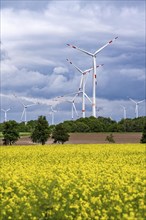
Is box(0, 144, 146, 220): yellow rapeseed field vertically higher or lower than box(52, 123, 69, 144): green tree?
lower

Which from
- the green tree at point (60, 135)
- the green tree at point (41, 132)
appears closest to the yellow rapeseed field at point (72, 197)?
the green tree at point (41, 132)

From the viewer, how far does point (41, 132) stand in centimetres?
8394

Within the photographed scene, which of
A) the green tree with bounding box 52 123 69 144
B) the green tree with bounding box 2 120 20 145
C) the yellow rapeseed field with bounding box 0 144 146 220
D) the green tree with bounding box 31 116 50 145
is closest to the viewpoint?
the yellow rapeseed field with bounding box 0 144 146 220

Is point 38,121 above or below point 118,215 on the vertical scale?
above

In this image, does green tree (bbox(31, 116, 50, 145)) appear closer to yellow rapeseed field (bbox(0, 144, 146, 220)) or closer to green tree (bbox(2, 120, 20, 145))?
green tree (bbox(2, 120, 20, 145))

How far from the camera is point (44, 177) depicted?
65.1 feet

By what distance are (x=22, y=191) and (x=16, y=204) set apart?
2149mm

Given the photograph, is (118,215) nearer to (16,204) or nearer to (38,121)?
(16,204)

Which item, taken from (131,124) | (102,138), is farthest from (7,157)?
(131,124)

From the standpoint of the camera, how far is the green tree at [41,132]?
83.7 metres

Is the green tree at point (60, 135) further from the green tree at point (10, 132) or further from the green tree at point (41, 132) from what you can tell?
the green tree at point (10, 132)

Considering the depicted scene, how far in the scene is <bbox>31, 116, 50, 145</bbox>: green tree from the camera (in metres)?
83.7

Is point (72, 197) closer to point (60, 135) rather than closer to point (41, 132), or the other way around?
point (41, 132)

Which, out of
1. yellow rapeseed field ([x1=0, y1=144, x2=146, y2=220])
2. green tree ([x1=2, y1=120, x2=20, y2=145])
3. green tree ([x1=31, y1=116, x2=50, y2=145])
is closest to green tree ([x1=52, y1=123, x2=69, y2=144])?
green tree ([x1=31, y1=116, x2=50, y2=145])
